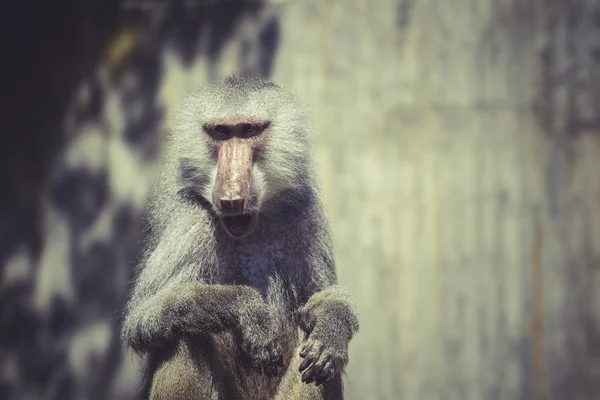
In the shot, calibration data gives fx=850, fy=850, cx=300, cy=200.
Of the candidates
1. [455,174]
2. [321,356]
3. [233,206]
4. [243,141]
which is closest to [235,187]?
[233,206]

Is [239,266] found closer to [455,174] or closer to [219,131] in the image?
[219,131]

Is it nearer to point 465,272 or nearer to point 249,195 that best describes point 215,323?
point 249,195

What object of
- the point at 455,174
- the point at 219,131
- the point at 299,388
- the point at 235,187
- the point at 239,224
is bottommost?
the point at 299,388

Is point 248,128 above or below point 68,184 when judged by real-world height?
above

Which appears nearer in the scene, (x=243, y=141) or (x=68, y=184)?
(x=243, y=141)

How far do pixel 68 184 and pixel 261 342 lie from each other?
2.63 metres

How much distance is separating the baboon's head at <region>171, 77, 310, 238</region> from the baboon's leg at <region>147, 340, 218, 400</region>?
49 cm

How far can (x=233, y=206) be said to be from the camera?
3.27m

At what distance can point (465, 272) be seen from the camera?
5.15 m

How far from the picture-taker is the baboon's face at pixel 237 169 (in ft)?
10.8

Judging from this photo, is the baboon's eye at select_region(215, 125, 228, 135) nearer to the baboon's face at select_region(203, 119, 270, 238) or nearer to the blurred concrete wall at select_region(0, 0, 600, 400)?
the baboon's face at select_region(203, 119, 270, 238)

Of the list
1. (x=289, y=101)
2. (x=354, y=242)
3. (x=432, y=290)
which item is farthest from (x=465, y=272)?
(x=289, y=101)

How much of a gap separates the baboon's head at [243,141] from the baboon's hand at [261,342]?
0.34 m

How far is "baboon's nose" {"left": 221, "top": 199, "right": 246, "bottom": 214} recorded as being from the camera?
3.27 meters
